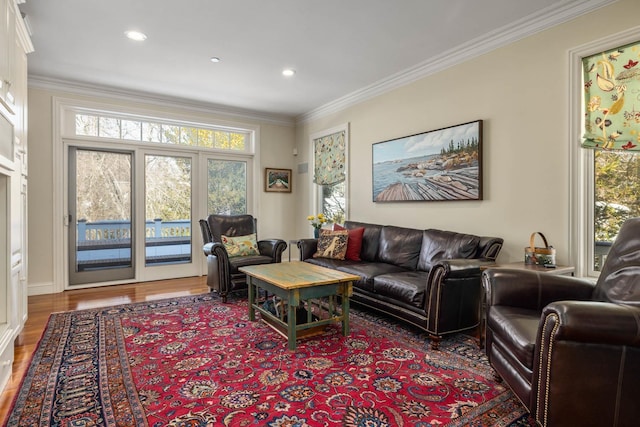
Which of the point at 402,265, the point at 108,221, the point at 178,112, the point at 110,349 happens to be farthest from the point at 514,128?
the point at 108,221

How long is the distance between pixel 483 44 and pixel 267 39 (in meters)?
2.11

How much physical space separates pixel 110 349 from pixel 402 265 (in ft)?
8.97

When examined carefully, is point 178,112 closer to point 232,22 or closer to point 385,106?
point 232,22

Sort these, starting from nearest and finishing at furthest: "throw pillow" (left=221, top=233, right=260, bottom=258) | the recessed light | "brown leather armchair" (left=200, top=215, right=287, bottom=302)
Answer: the recessed light
"brown leather armchair" (left=200, top=215, right=287, bottom=302)
"throw pillow" (left=221, top=233, right=260, bottom=258)

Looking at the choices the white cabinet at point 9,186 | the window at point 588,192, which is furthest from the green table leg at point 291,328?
the window at point 588,192

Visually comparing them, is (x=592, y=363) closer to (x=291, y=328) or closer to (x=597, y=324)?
(x=597, y=324)

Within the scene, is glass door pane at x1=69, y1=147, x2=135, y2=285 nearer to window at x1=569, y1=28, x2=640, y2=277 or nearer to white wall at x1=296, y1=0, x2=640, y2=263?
white wall at x1=296, y1=0, x2=640, y2=263

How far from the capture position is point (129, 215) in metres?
5.02

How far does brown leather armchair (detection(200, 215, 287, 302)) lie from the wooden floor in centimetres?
63

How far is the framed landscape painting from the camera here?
3.51m

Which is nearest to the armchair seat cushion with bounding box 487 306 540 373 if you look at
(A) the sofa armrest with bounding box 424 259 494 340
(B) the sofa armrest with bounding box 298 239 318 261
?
(A) the sofa armrest with bounding box 424 259 494 340

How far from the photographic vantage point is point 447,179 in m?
3.74

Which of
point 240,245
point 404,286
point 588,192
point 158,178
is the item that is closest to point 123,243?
point 158,178

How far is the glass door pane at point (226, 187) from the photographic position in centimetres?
568
